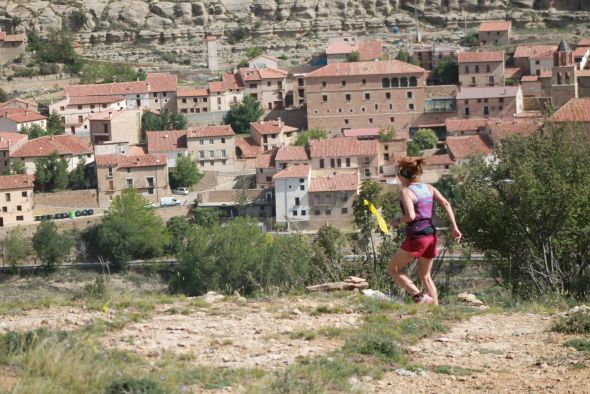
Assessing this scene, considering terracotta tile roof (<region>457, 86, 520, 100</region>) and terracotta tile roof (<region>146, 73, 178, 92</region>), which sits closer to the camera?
terracotta tile roof (<region>457, 86, 520, 100</region>)

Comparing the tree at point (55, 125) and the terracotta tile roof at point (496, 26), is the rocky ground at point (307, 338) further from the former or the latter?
the terracotta tile roof at point (496, 26)

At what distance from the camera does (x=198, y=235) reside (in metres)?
36.2

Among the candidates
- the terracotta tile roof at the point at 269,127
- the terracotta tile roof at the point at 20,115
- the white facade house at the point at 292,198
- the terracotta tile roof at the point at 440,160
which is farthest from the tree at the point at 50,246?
the terracotta tile roof at the point at 440,160

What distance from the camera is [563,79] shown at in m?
52.3

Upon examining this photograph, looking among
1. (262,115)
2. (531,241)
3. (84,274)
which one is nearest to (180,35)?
(262,115)

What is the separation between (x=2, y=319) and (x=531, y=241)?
7.50 metres

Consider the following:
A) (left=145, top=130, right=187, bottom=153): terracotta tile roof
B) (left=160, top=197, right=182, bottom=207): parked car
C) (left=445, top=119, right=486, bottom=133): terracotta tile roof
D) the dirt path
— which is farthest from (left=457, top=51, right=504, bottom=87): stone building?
the dirt path

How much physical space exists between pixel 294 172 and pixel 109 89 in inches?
548

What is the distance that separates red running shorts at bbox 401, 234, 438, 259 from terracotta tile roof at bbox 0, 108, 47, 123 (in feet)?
144

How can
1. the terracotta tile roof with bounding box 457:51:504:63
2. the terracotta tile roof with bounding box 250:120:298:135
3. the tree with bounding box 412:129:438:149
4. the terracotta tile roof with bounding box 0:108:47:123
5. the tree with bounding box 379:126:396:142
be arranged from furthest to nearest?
the terracotta tile roof with bounding box 457:51:504:63 < the terracotta tile roof with bounding box 0:108:47:123 < the terracotta tile roof with bounding box 250:120:298:135 < the tree with bounding box 412:129:438:149 < the tree with bounding box 379:126:396:142

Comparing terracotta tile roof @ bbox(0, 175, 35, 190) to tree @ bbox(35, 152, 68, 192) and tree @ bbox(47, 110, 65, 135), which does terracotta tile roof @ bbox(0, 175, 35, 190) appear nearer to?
tree @ bbox(35, 152, 68, 192)

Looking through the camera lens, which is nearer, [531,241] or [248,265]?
[531,241]

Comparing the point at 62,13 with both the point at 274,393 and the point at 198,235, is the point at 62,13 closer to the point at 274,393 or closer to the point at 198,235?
the point at 198,235

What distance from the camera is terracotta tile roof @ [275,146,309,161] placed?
46.7 m
